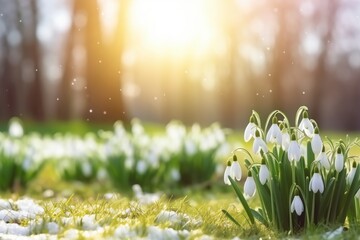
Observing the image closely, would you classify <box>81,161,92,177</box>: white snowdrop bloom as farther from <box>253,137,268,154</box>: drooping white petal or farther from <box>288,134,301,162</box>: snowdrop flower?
<box>288,134,301,162</box>: snowdrop flower

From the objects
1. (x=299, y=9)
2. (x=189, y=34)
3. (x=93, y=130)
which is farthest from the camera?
(x=189, y=34)

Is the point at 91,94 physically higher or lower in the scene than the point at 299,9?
lower

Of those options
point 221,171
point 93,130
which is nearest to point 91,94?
point 93,130

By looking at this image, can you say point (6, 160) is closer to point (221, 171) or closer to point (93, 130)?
point (221, 171)

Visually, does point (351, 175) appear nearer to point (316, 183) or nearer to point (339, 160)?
point (339, 160)

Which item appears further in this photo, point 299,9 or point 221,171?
point 299,9

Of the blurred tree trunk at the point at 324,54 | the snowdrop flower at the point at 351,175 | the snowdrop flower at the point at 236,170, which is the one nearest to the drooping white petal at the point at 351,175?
the snowdrop flower at the point at 351,175
